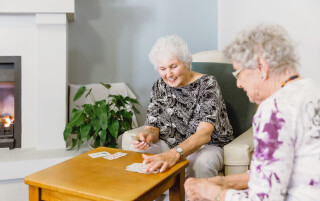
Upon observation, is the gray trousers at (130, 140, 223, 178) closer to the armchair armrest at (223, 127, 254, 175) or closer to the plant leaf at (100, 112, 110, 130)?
the armchair armrest at (223, 127, 254, 175)

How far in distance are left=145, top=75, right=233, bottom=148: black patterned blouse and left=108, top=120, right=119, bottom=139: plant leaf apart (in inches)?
12.7

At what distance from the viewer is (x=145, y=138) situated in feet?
Answer: 5.75

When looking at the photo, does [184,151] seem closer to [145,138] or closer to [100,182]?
Answer: [145,138]

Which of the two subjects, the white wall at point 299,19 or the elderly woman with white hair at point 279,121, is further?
the white wall at point 299,19

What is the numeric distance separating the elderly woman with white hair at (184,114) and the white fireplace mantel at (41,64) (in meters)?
0.79

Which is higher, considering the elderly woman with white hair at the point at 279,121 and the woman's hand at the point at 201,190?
the elderly woman with white hair at the point at 279,121

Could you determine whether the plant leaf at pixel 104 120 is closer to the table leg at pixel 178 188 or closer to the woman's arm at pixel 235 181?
the table leg at pixel 178 188

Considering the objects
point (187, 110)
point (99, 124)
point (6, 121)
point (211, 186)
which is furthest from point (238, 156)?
point (6, 121)

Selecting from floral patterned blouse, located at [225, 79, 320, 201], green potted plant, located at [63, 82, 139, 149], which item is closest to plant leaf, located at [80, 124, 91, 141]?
green potted plant, located at [63, 82, 139, 149]

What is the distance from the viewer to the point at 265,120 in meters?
0.83

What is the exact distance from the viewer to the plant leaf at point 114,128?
7.02ft

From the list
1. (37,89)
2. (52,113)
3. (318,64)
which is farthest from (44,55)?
(318,64)

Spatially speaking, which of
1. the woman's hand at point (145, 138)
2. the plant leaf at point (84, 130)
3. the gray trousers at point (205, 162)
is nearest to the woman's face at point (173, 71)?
the woman's hand at point (145, 138)

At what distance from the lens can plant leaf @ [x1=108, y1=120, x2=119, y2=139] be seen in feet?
7.02
